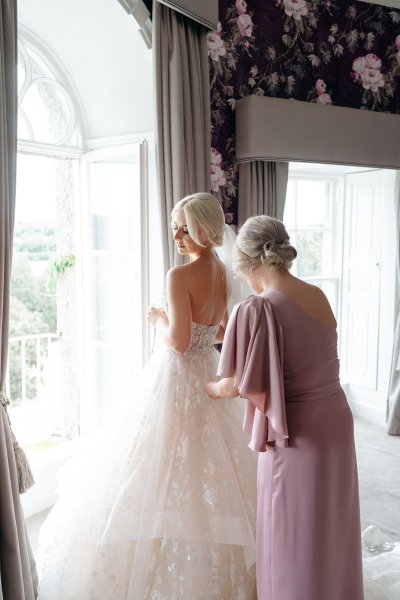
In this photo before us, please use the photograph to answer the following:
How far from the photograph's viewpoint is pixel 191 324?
2471 mm

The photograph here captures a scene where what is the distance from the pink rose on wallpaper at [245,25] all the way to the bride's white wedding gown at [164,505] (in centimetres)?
199

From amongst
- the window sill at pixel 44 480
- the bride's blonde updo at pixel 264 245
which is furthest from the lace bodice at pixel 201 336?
the window sill at pixel 44 480

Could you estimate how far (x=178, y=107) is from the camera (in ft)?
10.0

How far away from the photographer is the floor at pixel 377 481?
3263 mm

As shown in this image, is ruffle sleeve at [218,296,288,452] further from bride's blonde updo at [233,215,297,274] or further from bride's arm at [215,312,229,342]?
bride's arm at [215,312,229,342]

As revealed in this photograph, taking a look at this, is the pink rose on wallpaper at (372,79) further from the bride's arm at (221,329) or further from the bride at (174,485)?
the bride's arm at (221,329)

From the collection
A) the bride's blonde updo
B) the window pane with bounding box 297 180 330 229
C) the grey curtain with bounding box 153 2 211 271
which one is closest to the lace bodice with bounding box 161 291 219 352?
the bride's blonde updo

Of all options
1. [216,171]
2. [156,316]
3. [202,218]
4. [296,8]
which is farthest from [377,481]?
[296,8]

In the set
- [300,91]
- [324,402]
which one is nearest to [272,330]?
[324,402]

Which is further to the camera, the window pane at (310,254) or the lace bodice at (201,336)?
the window pane at (310,254)

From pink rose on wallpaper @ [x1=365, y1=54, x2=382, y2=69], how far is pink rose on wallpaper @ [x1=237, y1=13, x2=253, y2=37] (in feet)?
3.49

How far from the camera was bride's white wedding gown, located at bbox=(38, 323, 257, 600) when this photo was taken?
2.21 meters

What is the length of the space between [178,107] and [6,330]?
58.6 inches

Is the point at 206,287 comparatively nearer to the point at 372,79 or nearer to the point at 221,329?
the point at 221,329
